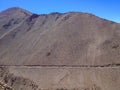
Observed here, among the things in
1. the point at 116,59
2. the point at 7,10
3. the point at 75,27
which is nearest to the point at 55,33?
the point at 75,27

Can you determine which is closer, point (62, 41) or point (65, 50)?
point (65, 50)

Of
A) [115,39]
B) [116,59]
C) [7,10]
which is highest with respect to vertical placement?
[7,10]

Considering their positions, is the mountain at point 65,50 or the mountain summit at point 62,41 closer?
the mountain at point 65,50

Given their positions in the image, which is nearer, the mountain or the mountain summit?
the mountain

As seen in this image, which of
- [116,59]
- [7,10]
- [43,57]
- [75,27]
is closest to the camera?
[116,59]

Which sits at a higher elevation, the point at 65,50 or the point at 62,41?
the point at 62,41

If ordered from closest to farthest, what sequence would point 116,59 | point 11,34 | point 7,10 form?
point 116,59
point 11,34
point 7,10

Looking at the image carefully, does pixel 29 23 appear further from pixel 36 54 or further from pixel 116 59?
pixel 116 59

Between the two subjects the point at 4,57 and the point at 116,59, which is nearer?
the point at 116,59
